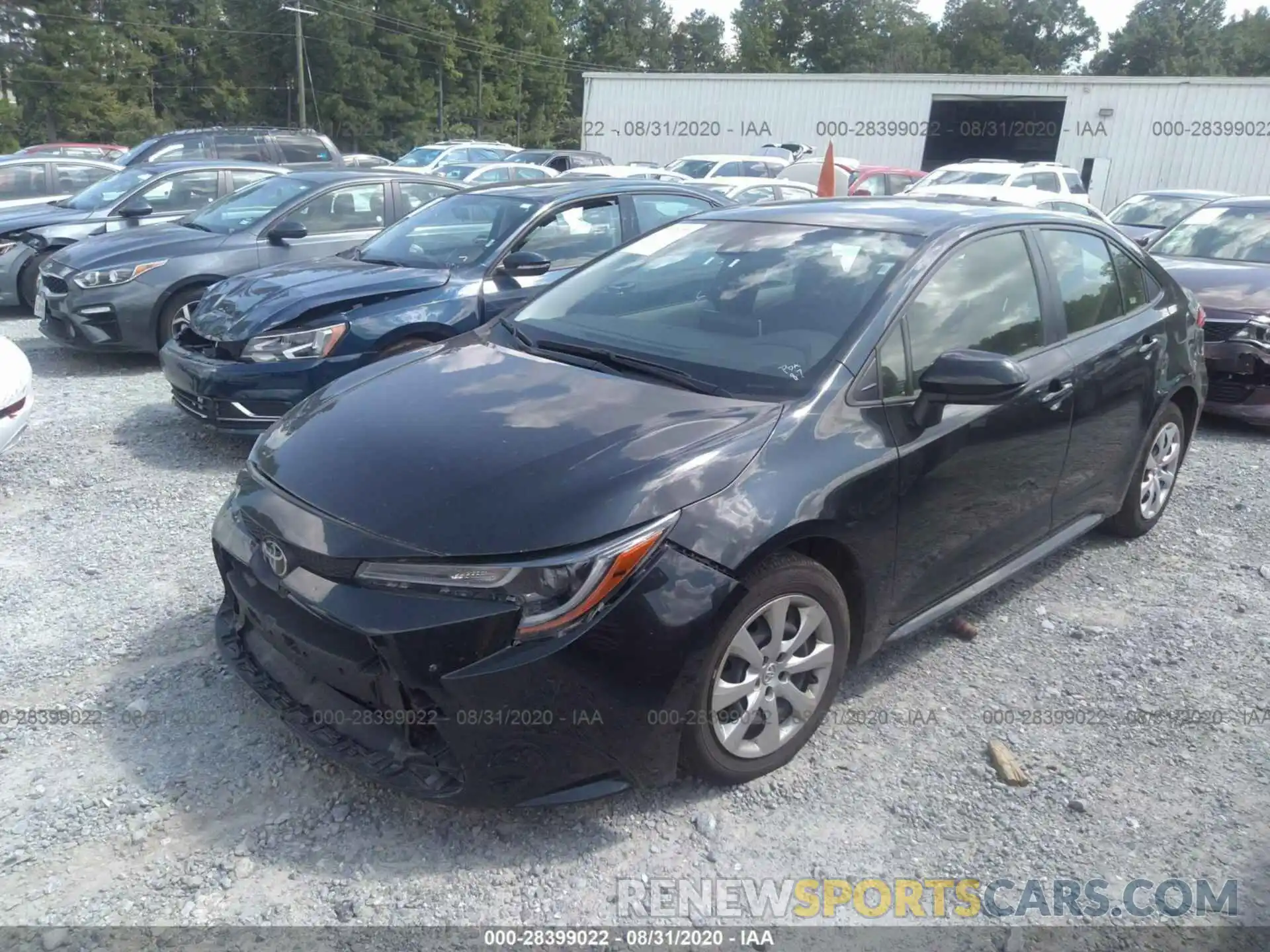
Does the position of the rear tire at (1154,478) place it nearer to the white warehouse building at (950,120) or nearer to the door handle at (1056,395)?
the door handle at (1056,395)

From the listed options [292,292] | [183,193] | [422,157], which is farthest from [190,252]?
[422,157]

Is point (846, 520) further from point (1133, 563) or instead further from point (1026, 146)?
point (1026, 146)

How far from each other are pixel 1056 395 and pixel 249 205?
6.92 meters

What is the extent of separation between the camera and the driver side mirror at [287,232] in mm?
7254

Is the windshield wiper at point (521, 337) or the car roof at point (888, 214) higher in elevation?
the car roof at point (888, 214)

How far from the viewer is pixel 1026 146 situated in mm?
33781

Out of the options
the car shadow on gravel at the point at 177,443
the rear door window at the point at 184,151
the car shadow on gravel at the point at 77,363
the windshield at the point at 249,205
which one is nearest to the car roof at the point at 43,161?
the rear door window at the point at 184,151

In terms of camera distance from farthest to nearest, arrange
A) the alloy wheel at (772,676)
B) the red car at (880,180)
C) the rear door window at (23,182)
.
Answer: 1. the red car at (880,180)
2. the rear door window at (23,182)
3. the alloy wheel at (772,676)

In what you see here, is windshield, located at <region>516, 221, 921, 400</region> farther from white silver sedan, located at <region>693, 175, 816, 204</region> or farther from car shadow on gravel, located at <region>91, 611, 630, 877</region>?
white silver sedan, located at <region>693, 175, 816, 204</region>

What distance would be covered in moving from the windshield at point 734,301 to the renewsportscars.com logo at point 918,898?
56.6 inches

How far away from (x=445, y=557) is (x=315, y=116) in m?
58.0

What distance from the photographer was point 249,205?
8.20 metres

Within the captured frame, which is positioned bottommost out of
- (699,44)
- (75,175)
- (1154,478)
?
(1154,478)

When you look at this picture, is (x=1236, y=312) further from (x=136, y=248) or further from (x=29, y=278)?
(x=29, y=278)
